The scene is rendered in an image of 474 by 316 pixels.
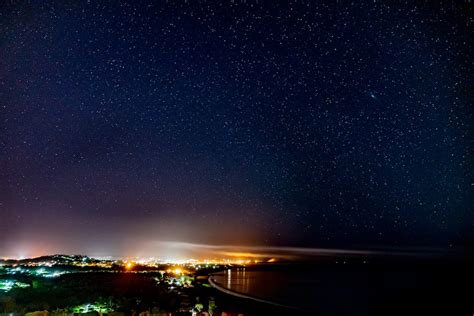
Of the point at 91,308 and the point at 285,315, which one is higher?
the point at 91,308

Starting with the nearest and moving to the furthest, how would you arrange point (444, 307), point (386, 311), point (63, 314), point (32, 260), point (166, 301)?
point (63, 314) < point (166, 301) < point (386, 311) < point (444, 307) < point (32, 260)

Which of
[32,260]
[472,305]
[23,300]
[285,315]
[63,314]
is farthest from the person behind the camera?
[32,260]

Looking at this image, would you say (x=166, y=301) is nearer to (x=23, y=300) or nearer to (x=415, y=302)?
(x=23, y=300)

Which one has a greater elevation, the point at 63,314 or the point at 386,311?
the point at 63,314

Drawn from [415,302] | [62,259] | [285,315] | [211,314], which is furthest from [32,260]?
[211,314]

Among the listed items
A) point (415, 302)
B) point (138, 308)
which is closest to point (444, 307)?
point (415, 302)

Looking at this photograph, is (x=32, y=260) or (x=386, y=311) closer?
(x=386, y=311)

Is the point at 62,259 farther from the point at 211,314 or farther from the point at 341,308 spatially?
the point at 211,314

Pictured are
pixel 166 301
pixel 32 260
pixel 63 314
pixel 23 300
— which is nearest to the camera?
pixel 63 314

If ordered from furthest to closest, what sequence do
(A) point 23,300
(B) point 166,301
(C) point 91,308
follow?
(B) point 166,301 → (A) point 23,300 → (C) point 91,308
